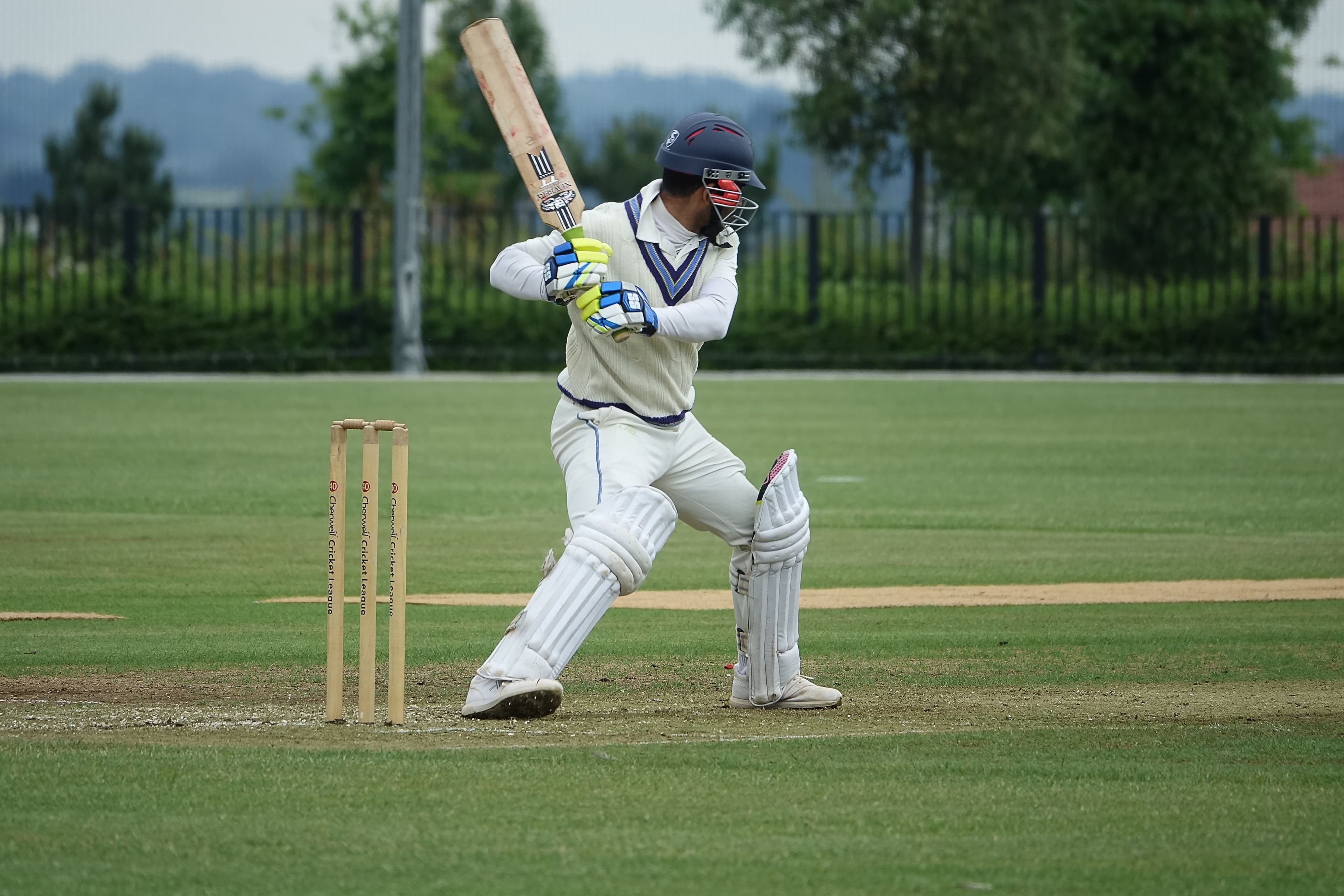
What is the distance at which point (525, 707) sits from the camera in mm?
6012

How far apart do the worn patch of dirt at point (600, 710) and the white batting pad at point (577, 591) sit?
0.23 metres

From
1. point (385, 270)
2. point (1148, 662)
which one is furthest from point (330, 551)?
point (385, 270)

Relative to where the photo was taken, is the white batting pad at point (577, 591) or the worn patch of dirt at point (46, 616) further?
the worn patch of dirt at point (46, 616)

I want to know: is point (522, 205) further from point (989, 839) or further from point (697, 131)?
point (989, 839)

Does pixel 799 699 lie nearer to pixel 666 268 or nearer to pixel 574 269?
pixel 666 268

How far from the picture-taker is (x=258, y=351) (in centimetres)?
2644

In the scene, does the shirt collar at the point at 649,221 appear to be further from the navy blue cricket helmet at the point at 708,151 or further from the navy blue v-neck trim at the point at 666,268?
the navy blue cricket helmet at the point at 708,151

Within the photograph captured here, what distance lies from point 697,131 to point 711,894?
10.4 ft

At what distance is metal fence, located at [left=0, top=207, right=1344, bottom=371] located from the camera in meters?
26.3

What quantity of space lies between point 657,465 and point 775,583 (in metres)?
0.61

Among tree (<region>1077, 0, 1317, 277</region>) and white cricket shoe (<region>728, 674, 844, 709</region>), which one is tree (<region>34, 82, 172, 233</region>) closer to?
tree (<region>1077, 0, 1317, 277</region>)

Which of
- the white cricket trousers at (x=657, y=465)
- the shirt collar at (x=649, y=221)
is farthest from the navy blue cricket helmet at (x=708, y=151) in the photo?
the white cricket trousers at (x=657, y=465)

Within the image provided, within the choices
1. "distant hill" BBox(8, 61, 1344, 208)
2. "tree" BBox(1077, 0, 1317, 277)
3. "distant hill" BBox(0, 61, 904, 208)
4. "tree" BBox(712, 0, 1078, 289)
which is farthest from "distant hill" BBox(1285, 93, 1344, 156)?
"tree" BBox(712, 0, 1078, 289)

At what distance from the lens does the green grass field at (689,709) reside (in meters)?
4.41
